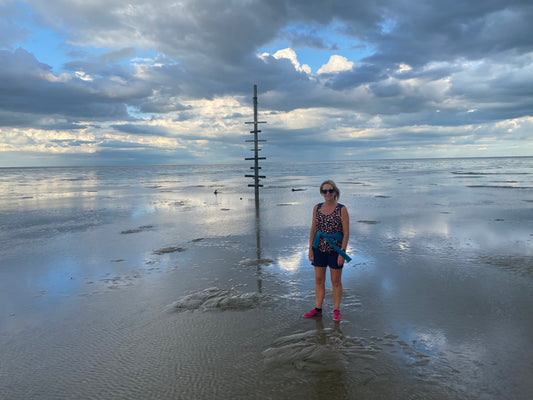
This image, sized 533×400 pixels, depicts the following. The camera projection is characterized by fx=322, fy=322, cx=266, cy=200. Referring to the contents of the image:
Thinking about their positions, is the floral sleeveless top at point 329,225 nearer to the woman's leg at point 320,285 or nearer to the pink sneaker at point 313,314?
the woman's leg at point 320,285

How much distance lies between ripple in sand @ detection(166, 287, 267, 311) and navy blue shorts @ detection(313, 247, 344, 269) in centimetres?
156

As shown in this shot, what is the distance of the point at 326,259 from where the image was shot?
5.45 meters

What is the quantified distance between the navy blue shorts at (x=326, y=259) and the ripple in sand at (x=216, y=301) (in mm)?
1563

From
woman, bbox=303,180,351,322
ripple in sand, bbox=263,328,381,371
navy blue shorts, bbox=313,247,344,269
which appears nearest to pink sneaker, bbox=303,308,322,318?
woman, bbox=303,180,351,322

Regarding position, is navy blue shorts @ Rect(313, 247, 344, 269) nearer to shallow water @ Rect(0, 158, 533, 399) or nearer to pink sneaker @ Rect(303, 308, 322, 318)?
pink sneaker @ Rect(303, 308, 322, 318)

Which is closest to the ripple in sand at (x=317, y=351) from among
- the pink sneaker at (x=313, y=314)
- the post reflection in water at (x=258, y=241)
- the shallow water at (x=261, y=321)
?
the shallow water at (x=261, y=321)

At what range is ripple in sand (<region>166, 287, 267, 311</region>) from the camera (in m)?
6.06

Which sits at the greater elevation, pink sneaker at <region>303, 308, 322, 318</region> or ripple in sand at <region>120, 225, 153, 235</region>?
pink sneaker at <region>303, 308, 322, 318</region>

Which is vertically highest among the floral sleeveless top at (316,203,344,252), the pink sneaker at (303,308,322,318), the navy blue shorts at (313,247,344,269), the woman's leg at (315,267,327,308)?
the floral sleeveless top at (316,203,344,252)

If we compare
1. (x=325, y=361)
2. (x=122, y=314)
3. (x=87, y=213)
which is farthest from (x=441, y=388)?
(x=87, y=213)

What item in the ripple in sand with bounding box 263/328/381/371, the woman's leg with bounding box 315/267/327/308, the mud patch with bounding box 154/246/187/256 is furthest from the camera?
the mud patch with bounding box 154/246/187/256

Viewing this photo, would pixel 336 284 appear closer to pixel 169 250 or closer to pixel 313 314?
pixel 313 314

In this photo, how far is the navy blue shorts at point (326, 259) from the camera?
5.35 meters

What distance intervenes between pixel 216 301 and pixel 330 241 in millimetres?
2586
